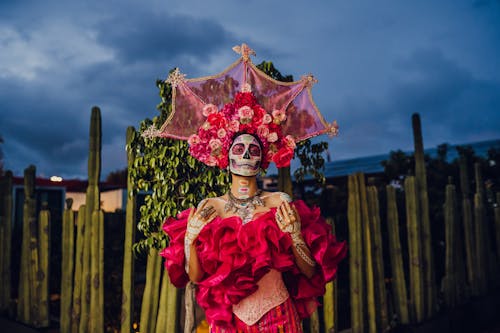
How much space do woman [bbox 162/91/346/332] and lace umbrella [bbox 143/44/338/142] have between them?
0.17 m

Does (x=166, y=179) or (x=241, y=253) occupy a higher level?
(x=166, y=179)

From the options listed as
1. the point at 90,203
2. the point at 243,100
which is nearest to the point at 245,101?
the point at 243,100

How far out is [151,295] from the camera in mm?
4332

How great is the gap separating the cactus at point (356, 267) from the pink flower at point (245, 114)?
2.58 m

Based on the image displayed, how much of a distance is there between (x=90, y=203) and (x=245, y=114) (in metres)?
2.61

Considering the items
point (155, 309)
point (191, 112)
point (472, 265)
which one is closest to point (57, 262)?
point (155, 309)

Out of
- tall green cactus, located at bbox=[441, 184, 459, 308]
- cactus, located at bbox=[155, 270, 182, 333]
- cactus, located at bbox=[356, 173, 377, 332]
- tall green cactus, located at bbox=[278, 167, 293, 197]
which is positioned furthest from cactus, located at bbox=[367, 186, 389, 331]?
cactus, located at bbox=[155, 270, 182, 333]

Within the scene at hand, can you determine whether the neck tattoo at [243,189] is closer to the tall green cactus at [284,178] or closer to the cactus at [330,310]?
the tall green cactus at [284,178]

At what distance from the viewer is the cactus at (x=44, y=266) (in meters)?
5.58

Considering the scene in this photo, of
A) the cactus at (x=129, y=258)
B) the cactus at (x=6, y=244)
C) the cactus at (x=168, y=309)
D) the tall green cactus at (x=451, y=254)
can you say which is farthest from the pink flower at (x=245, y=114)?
the tall green cactus at (x=451, y=254)

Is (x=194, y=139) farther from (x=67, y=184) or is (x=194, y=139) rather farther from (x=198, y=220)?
(x=67, y=184)

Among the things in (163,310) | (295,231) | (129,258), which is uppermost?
(295,231)

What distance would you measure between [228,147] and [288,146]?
1.34 ft

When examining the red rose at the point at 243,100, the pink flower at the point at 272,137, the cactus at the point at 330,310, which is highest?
the red rose at the point at 243,100
